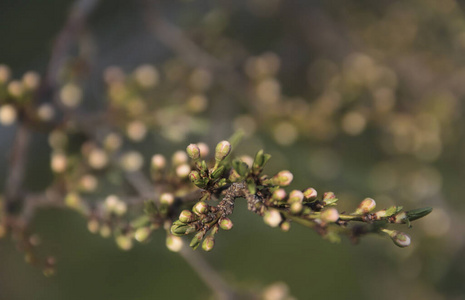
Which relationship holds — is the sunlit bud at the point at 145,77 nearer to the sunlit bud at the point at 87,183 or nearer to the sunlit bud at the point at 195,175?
the sunlit bud at the point at 87,183

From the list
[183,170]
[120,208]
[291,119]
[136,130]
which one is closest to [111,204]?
[120,208]

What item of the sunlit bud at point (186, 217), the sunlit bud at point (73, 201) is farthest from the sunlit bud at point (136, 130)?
the sunlit bud at point (186, 217)

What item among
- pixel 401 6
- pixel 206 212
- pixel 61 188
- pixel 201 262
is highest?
pixel 401 6

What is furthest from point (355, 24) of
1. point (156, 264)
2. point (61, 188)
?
point (61, 188)

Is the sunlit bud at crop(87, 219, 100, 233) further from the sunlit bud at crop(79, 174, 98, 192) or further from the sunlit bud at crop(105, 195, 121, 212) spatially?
the sunlit bud at crop(79, 174, 98, 192)

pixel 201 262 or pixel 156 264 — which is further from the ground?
pixel 156 264

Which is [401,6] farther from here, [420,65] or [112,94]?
[112,94]

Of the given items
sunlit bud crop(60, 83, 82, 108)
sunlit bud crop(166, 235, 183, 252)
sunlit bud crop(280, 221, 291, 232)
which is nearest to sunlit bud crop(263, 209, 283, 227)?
sunlit bud crop(280, 221, 291, 232)

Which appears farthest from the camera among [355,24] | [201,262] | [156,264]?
[355,24]
